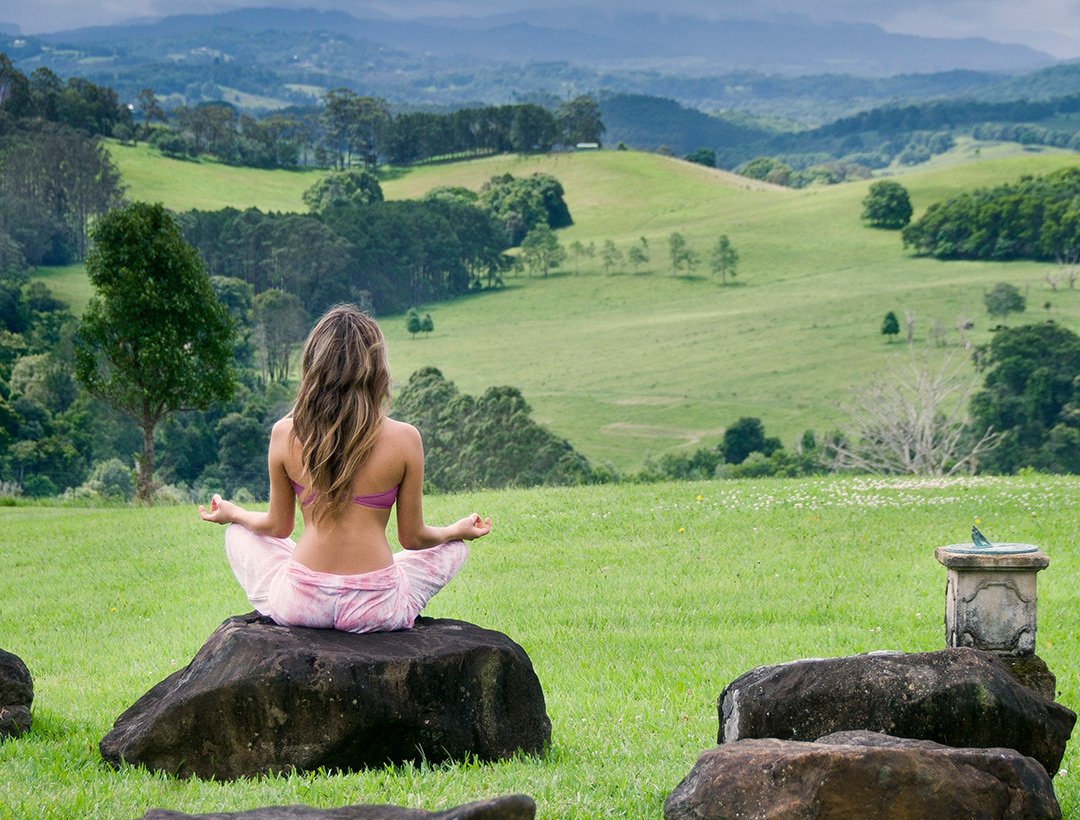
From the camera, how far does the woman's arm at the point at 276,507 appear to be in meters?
7.68

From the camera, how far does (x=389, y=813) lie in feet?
16.3

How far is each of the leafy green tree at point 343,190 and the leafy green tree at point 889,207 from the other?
222 ft

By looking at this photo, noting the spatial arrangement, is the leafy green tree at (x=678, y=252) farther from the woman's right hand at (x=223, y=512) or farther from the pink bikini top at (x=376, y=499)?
the pink bikini top at (x=376, y=499)

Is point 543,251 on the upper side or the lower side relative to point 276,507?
lower

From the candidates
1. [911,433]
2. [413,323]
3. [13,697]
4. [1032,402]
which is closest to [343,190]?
[413,323]

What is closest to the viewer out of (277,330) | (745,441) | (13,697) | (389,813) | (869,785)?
(389,813)

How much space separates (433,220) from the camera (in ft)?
502

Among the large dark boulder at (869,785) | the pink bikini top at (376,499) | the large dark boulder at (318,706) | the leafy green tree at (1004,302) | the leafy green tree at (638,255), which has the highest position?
the pink bikini top at (376,499)

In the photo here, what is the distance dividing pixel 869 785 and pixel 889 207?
145944mm

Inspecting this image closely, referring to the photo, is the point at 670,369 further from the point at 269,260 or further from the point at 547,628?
the point at 547,628

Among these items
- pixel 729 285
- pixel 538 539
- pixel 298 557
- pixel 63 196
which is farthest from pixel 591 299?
Answer: pixel 298 557

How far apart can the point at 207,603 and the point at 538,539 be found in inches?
232

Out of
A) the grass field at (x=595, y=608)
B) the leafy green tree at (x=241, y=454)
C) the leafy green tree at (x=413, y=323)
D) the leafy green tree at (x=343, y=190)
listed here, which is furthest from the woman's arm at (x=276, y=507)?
the leafy green tree at (x=343, y=190)

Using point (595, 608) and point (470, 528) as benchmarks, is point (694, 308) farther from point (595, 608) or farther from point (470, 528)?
point (470, 528)
